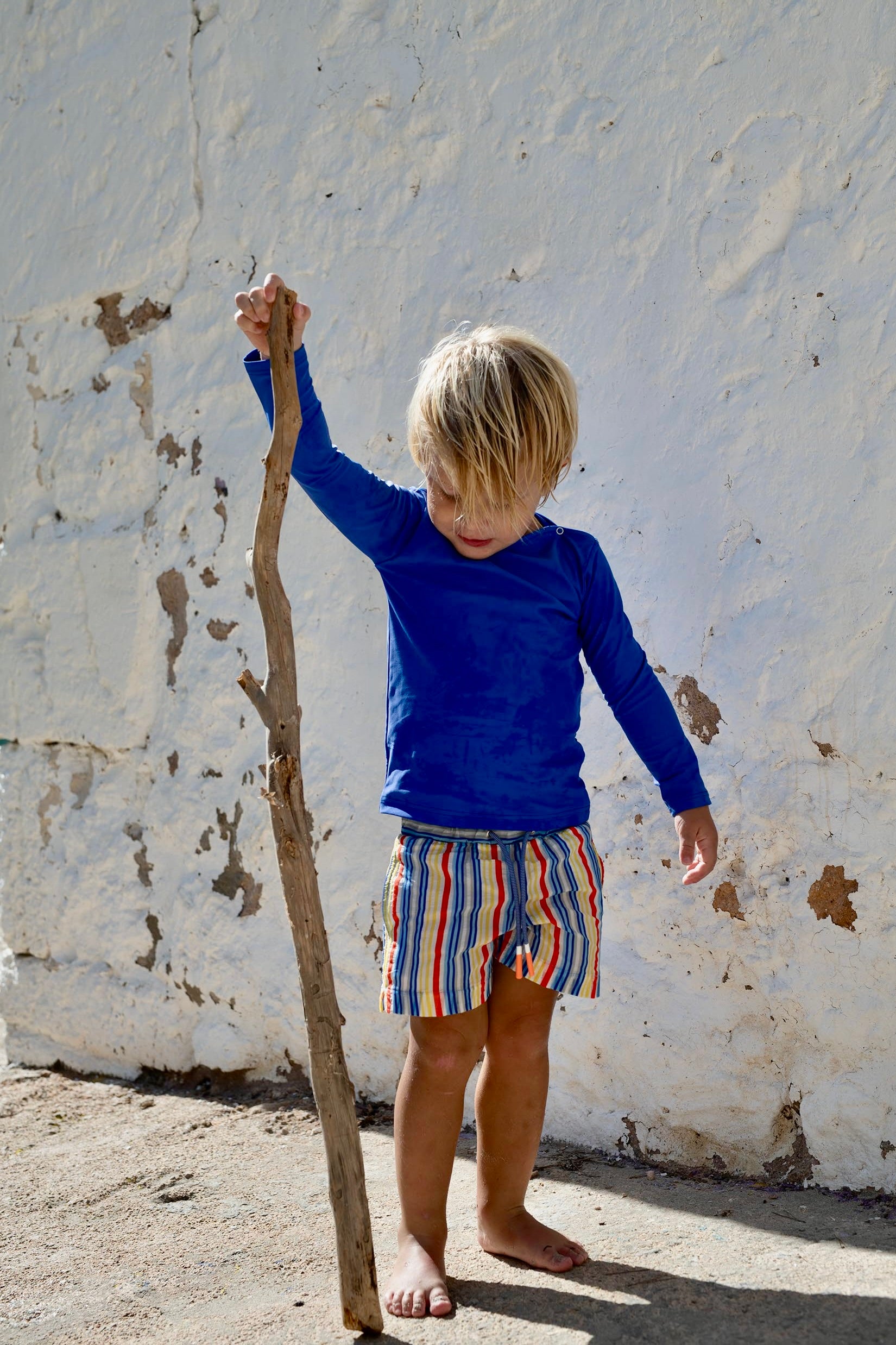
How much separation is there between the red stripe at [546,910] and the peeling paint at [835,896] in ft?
1.48

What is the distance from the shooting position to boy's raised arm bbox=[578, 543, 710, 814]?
5.25 ft

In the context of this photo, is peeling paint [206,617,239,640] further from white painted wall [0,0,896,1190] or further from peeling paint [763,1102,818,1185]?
peeling paint [763,1102,818,1185]

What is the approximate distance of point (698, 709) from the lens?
6.04 feet

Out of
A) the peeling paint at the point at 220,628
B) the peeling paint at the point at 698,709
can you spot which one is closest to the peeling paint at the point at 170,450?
the peeling paint at the point at 220,628

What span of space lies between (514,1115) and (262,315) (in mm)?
1062

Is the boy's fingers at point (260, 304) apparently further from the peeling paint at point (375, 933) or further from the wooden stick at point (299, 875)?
the peeling paint at point (375, 933)

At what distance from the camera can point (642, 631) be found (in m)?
1.90

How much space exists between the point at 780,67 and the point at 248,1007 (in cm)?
189

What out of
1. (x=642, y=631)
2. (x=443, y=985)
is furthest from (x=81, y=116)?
(x=443, y=985)

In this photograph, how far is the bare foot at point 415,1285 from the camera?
1405mm

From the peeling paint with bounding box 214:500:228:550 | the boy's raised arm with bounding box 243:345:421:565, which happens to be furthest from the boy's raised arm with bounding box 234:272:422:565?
the peeling paint with bounding box 214:500:228:550

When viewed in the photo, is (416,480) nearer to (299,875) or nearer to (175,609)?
(175,609)

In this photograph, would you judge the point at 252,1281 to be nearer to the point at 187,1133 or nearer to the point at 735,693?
the point at 187,1133

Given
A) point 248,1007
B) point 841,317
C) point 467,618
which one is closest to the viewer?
point 467,618
